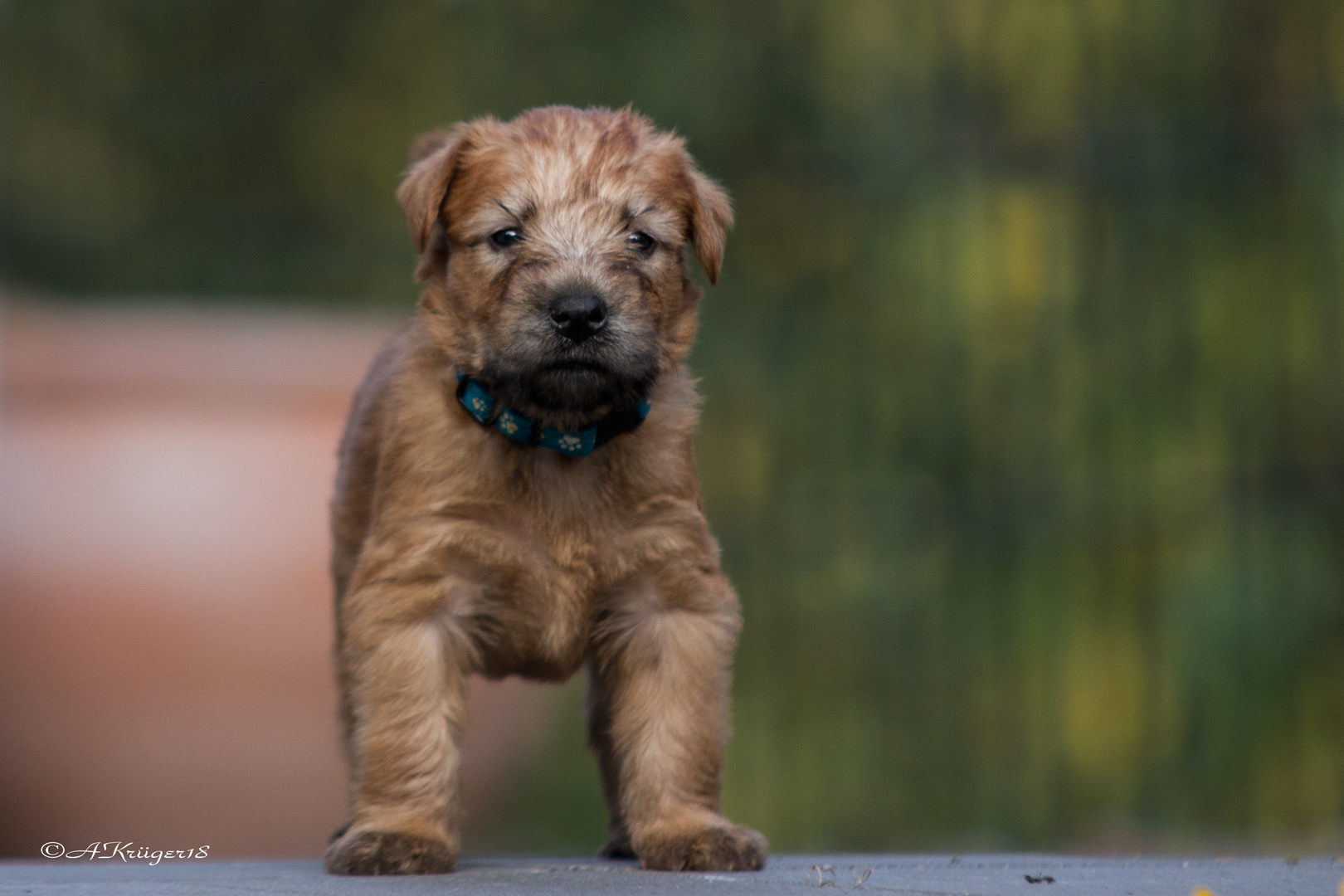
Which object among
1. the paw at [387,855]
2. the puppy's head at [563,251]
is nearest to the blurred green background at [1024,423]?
the puppy's head at [563,251]

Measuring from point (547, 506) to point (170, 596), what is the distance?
3113mm

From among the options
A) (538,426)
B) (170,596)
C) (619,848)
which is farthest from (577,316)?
(170,596)

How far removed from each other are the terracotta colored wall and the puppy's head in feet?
8.79

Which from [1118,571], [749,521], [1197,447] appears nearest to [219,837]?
[749,521]

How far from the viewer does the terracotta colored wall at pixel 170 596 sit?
5828 millimetres

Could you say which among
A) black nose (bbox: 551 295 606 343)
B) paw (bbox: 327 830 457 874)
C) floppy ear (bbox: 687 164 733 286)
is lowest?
paw (bbox: 327 830 457 874)

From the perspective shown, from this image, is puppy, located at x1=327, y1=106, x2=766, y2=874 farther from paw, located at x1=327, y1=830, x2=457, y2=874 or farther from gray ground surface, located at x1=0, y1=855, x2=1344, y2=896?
gray ground surface, located at x1=0, y1=855, x2=1344, y2=896

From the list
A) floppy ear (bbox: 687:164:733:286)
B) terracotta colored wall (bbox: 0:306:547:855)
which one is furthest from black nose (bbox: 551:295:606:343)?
terracotta colored wall (bbox: 0:306:547:855)

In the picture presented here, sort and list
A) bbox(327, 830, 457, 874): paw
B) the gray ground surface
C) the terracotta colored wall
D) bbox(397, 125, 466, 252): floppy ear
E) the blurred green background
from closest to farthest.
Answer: the gray ground surface → bbox(327, 830, 457, 874): paw → bbox(397, 125, 466, 252): floppy ear → the terracotta colored wall → the blurred green background

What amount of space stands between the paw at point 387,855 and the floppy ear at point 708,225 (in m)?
1.39

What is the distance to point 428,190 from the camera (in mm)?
3588

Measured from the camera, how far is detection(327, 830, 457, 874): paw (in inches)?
123

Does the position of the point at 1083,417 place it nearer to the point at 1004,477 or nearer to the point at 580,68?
the point at 1004,477

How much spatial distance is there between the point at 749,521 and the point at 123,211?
3478 millimetres
